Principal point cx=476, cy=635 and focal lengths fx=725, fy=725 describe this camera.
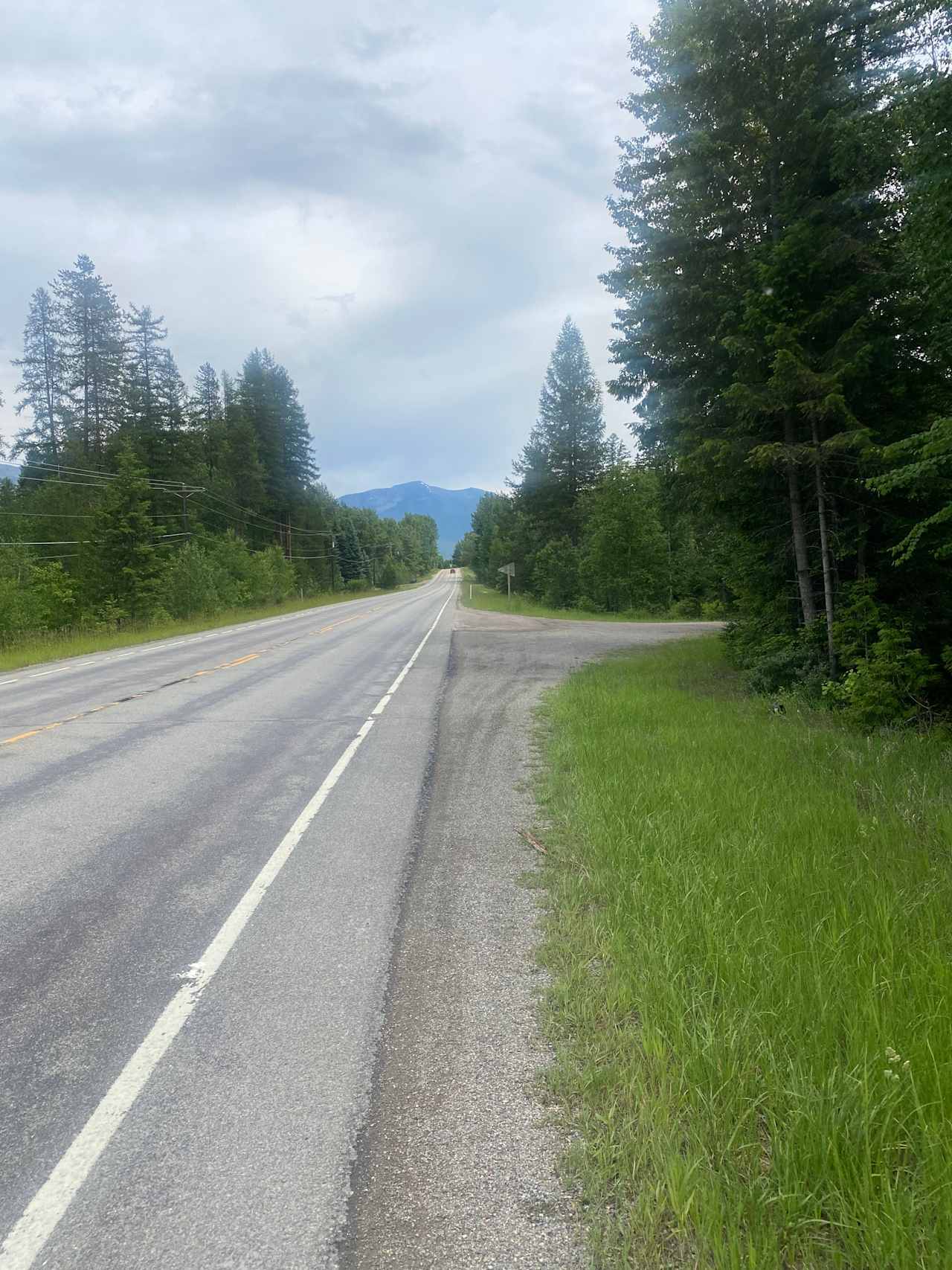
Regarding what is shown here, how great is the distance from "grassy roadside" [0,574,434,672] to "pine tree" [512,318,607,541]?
59.2 feet

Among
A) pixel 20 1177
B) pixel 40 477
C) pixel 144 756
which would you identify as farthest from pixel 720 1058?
pixel 40 477

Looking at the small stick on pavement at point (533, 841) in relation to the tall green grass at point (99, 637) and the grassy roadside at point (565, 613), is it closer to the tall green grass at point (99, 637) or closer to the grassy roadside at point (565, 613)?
the tall green grass at point (99, 637)

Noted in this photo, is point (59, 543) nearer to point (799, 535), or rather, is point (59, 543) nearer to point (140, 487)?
point (140, 487)

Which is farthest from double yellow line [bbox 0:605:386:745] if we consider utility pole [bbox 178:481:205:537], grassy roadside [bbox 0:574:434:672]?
utility pole [bbox 178:481:205:537]

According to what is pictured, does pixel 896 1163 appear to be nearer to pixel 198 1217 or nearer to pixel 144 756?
pixel 198 1217

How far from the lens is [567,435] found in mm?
43375

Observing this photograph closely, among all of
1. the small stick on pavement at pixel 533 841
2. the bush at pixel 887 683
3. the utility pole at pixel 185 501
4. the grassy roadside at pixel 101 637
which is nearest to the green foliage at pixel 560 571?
the grassy roadside at pixel 101 637

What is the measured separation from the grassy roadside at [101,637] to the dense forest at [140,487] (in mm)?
800

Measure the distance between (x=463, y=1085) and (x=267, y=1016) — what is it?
105cm

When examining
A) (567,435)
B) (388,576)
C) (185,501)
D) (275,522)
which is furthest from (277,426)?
(388,576)

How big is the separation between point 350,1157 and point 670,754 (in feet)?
18.0

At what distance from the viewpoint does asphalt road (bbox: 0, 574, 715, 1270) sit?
7.38 ft

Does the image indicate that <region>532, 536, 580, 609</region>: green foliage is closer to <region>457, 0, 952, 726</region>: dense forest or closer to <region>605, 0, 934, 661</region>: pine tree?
<region>457, 0, 952, 726</region>: dense forest

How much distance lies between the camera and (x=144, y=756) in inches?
326
